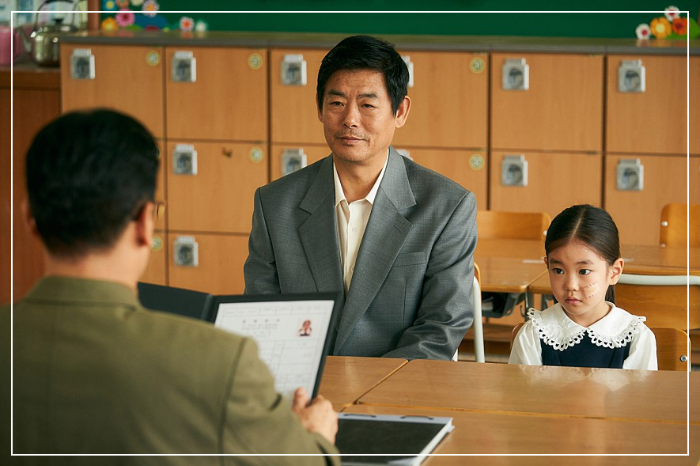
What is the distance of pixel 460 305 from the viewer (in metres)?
2.38

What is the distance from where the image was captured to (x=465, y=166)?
5352 mm

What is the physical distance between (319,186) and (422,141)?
2.89m

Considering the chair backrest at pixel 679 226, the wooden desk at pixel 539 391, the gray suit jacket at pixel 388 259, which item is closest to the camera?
the wooden desk at pixel 539 391

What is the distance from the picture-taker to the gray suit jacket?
237 cm

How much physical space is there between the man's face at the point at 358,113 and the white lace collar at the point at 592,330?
0.62 m

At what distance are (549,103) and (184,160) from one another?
6.83 feet

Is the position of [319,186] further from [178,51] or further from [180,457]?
[178,51]

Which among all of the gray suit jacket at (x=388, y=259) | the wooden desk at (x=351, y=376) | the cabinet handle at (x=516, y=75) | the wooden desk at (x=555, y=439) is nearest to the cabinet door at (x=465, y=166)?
the cabinet handle at (x=516, y=75)

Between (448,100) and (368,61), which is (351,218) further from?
(448,100)

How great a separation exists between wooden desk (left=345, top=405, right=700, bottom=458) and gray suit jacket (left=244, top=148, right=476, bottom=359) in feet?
2.05

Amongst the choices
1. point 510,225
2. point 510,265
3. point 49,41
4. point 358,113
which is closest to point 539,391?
point 358,113

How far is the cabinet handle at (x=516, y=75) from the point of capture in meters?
5.21

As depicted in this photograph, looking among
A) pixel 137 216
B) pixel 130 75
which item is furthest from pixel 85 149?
pixel 130 75

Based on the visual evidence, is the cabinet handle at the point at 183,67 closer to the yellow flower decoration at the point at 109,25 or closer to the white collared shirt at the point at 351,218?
the yellow flower decoration at the point at 109,25
